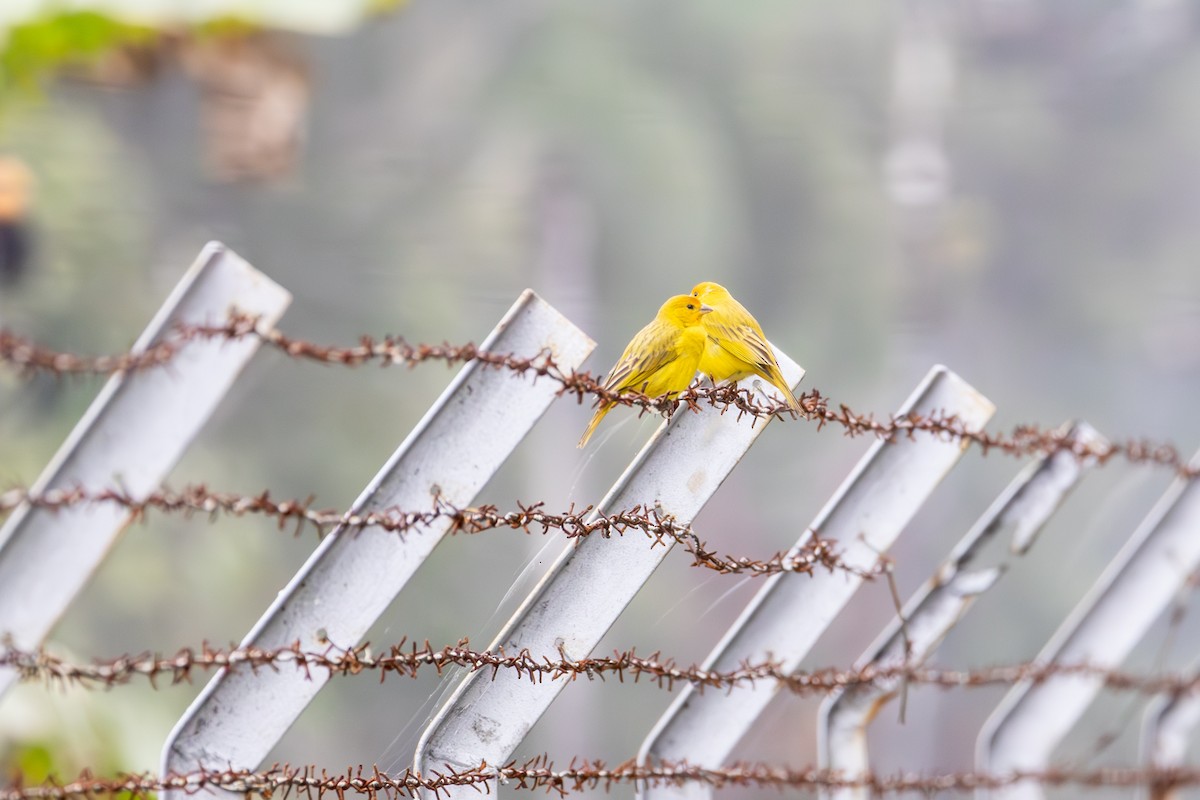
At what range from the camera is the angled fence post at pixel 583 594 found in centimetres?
163

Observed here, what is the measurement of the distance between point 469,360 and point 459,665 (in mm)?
488

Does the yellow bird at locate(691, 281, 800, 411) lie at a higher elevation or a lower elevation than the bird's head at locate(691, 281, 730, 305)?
lower

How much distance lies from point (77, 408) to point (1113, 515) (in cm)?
728

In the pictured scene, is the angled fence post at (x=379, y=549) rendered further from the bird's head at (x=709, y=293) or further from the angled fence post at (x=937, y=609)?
the angled fence post at (x=937, y=609)

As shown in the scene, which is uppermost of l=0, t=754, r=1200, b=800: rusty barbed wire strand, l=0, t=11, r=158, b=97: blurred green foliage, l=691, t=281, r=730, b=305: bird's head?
l=0, t=11, r=158, b=97: blurred green foliage

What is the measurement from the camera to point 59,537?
1351mm

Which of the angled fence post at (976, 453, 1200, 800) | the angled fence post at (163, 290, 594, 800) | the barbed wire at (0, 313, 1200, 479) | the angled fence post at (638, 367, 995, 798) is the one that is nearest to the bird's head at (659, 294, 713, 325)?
the barbed wire at (0, 313, 1200, 479)

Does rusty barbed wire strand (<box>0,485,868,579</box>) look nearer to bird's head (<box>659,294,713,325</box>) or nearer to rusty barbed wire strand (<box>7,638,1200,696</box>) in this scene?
rusty barbed wire strand (<box>7,638,1200,696</box>)

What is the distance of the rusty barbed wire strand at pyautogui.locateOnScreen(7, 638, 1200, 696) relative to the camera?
132 centimetres

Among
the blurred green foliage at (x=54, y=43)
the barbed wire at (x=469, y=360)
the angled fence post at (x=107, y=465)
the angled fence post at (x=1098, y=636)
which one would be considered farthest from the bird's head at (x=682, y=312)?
the blurred green foliage at (x=54, y=43)

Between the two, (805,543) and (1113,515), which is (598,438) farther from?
(1113,515)

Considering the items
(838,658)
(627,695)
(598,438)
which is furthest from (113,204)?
(598,438)

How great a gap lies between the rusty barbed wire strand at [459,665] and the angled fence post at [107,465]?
3.3 inches

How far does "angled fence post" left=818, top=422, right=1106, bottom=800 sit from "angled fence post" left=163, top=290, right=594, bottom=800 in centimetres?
104
